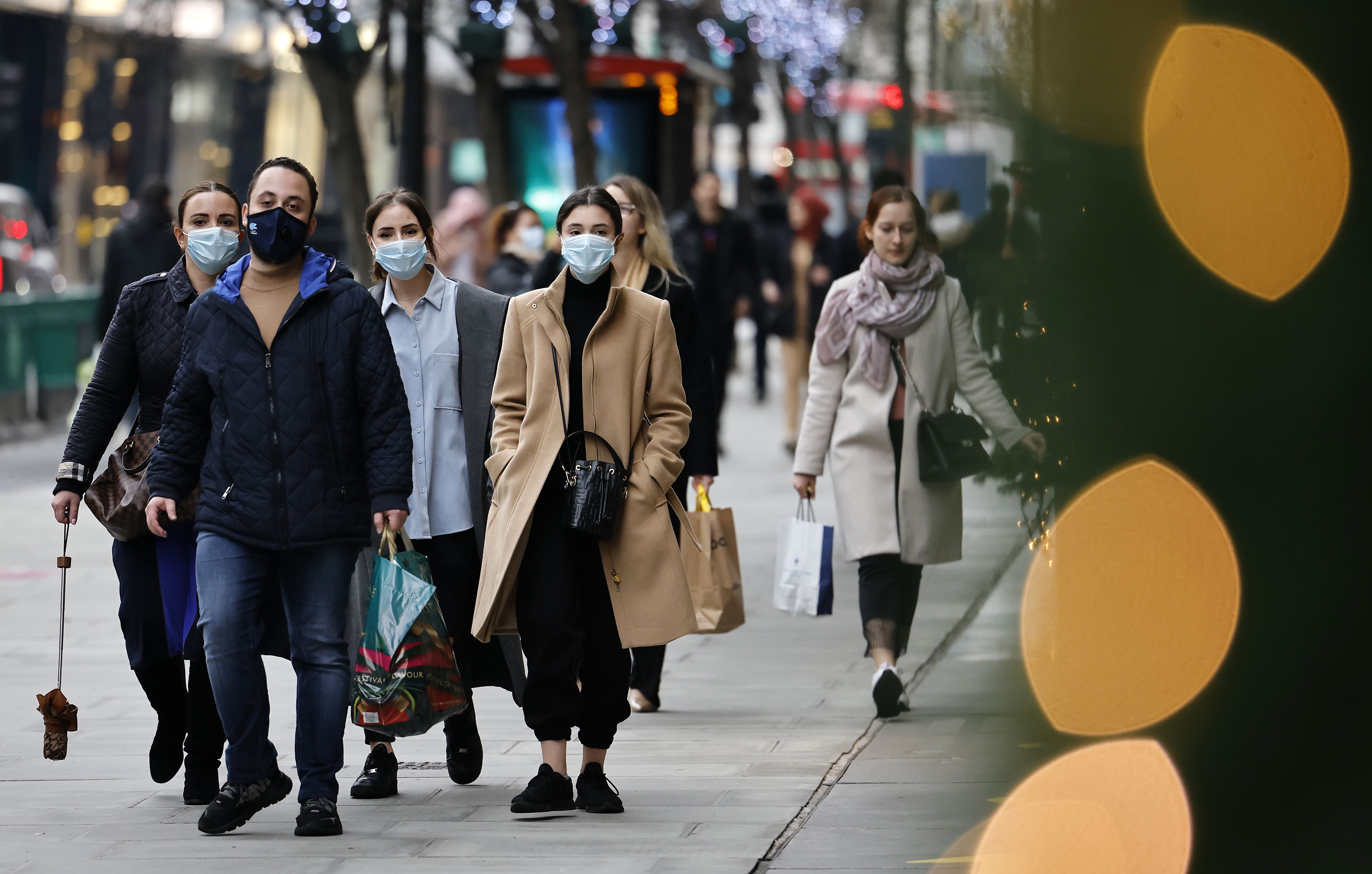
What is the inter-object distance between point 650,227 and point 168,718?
90.3 inches

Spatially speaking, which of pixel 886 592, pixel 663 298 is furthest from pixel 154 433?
pixel 886 592

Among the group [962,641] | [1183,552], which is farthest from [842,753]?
[1183,552]

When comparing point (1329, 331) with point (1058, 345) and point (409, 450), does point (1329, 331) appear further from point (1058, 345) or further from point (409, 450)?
point (409, 450)

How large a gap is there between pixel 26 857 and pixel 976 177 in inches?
135

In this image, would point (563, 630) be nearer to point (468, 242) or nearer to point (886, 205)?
point (886, 205)

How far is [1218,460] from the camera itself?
5.41ft

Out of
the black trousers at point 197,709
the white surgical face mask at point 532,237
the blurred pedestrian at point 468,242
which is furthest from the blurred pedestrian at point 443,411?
the blurred pedestrian at point 468,242

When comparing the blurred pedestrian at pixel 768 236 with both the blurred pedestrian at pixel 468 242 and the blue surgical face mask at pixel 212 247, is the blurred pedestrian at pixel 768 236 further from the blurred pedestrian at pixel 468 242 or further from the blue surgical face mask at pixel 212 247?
the blue surgical face mask at pixel 212 247

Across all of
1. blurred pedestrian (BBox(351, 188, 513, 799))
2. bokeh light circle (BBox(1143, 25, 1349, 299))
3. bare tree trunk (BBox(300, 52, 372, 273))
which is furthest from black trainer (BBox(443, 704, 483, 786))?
bare tree trunk (BBox(300, 52, 372, 273))

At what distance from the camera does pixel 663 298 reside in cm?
Answer: 650

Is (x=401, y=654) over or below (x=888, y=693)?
over

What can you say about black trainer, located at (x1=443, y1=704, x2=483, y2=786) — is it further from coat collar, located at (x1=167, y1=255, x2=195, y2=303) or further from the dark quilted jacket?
coat collar, located at (x1=167, y1=255, x2=195, y2=303)

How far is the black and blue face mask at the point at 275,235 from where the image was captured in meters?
4.91

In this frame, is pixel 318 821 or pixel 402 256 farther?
pixel 402 256
